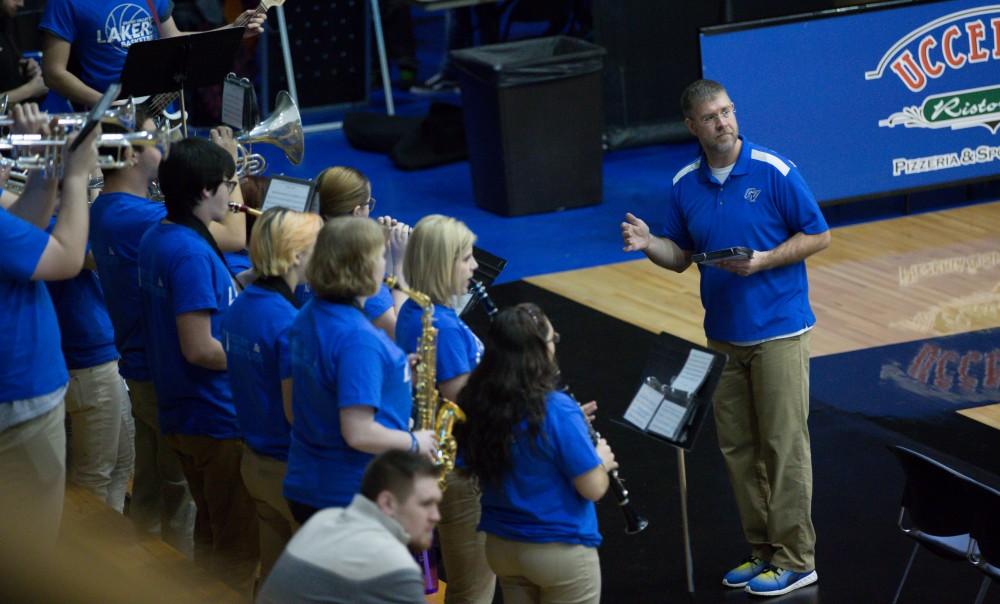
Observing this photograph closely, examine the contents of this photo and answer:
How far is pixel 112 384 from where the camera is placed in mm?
5664

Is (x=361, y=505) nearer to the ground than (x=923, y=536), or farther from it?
farther from it

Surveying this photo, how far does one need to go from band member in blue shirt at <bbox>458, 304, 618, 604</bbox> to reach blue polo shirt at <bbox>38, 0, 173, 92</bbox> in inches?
139

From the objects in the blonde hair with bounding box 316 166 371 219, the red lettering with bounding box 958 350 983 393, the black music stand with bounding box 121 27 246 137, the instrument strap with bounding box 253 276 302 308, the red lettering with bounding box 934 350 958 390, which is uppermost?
the black music stand with bounding box 121 27 246 137

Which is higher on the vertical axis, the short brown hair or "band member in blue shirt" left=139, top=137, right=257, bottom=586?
the short brown hair

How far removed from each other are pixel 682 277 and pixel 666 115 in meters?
3.83

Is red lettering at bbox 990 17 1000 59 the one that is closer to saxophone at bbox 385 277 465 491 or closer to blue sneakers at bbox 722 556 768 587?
blue sneakers at bbox 722 556 768 587

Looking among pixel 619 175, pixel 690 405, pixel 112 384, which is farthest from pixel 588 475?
pixel 619 175

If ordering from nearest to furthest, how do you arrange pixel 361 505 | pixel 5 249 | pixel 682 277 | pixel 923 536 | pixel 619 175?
pixel 361 505 → pixel 5 249 → pixel 923 536 → pixel 682 277 → pixel 619 175

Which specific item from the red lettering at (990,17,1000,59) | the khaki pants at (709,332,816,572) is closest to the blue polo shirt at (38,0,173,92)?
the khaki pants at (709,332,816,572)

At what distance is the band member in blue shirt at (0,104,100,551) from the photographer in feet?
13.6

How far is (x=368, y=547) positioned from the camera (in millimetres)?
3438

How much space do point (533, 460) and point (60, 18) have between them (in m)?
4.03

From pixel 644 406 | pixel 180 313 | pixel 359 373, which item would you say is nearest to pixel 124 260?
pixel 180 313

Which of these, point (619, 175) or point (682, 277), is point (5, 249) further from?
point (619, 175)
